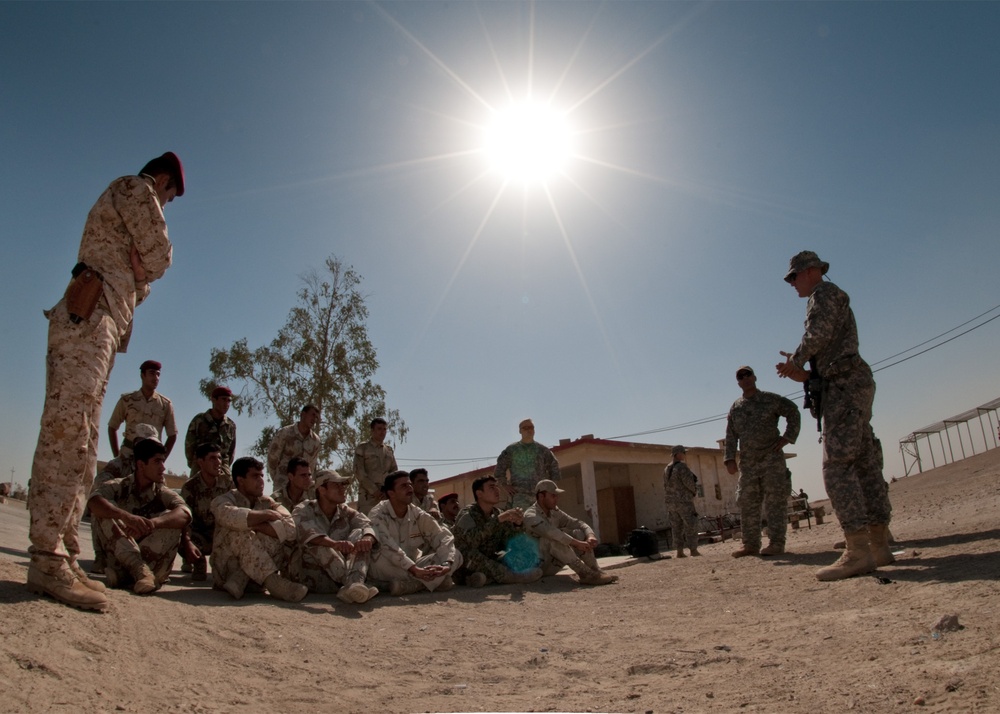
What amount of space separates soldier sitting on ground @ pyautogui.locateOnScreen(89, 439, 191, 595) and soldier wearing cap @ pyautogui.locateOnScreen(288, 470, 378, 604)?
0.94 m

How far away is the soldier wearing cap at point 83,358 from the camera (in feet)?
9.96

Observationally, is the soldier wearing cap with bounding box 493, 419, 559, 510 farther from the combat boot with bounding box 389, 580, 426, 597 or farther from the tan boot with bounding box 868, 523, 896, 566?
the tan boot with bounding box 868, 523, 896, 566

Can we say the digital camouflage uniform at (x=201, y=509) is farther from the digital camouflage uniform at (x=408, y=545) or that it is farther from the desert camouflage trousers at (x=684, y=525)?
the desert camouflage trousers at (x=684, y=525)

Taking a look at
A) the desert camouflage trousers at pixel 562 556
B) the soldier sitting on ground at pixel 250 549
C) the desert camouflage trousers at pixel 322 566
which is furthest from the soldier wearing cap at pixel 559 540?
the soldier sitting on ground at pixel 250 549

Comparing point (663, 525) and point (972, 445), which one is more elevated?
point (972, 445)

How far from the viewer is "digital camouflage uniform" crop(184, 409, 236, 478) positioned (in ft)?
22.5

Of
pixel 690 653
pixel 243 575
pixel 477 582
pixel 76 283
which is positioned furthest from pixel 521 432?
pixel 76 283

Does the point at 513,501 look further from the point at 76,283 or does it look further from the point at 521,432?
the point at 76,283

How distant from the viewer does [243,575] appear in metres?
Answer: 4.67

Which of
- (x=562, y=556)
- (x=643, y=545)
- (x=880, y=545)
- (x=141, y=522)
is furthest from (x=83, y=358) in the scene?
(x=643, y=545)

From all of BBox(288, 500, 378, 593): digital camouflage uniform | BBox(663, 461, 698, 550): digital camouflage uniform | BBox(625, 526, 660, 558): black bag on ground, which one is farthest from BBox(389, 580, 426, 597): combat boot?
BBox(663, 461, 698, 550): digital camouflage uniform

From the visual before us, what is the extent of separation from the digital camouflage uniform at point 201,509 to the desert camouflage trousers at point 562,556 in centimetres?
320

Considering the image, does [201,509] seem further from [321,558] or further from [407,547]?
[407,547]

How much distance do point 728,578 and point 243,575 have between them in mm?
3938
